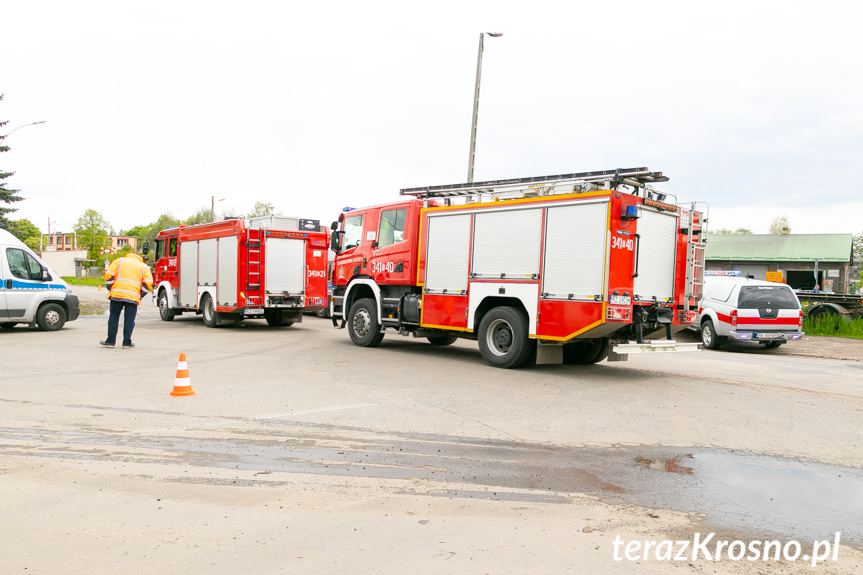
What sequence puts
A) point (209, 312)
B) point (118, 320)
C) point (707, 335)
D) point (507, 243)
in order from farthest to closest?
point (209, 312) → point (707, 335) → point (118, 320) → point (507, 243)

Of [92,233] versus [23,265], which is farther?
[92,233]

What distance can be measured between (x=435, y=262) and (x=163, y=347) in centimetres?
574

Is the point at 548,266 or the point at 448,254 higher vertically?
the point at 448,254

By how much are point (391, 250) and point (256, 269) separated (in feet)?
20.1

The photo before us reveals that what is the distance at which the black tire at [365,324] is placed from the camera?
44.4ft

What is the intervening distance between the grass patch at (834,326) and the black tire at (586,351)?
1251 centimetres

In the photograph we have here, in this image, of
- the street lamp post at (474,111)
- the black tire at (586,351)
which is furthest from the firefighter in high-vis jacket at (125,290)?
the street lamp post at (474,111)

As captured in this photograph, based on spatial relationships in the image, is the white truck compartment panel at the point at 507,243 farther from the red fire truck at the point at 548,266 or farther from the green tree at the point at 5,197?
the green tree at the point at 5,197

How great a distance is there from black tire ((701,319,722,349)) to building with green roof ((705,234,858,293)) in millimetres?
24572

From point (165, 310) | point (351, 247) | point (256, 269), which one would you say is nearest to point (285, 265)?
point (256, 269)

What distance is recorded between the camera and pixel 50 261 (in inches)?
3617

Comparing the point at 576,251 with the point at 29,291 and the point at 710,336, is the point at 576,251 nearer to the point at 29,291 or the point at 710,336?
the point at 710,336

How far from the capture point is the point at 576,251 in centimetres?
970

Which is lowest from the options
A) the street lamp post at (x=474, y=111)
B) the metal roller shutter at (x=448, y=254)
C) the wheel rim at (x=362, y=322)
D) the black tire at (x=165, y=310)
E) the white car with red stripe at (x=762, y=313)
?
the black tire at (x=165, y=310)
